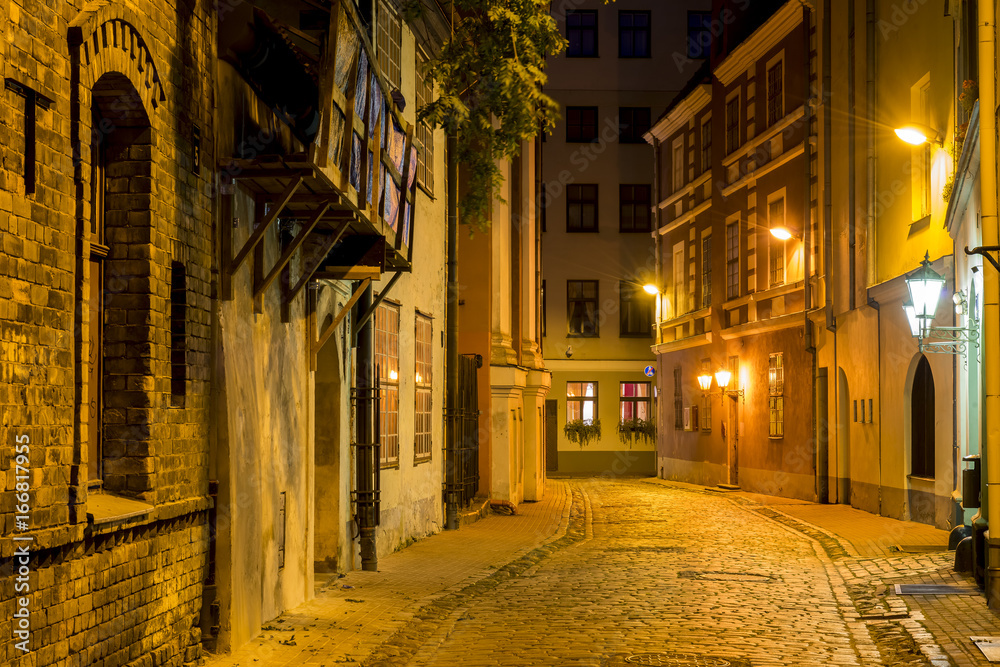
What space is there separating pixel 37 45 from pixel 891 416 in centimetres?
1757

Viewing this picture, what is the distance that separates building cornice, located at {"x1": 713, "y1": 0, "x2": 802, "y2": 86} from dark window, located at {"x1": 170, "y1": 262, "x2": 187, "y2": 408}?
21.2 meters

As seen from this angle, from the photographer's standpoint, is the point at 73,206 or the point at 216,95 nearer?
the point at 73,206

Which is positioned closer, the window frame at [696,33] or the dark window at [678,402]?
the dark window at [678,402]

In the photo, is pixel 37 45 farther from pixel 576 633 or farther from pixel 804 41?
pixel 804 41

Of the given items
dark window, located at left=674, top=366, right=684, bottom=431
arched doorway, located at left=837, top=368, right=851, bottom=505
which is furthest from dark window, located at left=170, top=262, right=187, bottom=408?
dark window, located at left=674, top=366, right=684, bottom=431

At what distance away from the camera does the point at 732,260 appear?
102ft

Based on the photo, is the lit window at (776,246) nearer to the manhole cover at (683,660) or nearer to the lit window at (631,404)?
the lit window at (631,404)

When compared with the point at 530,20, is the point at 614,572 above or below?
below

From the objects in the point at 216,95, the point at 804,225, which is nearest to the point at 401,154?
the point at 216,95

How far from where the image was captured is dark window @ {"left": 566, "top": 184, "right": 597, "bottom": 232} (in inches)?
1788

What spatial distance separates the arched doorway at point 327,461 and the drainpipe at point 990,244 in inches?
255

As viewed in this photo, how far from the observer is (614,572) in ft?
45.3

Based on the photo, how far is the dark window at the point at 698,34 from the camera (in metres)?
45.7

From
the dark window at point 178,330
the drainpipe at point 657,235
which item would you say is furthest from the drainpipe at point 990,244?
the drainpipe at point 657,235
